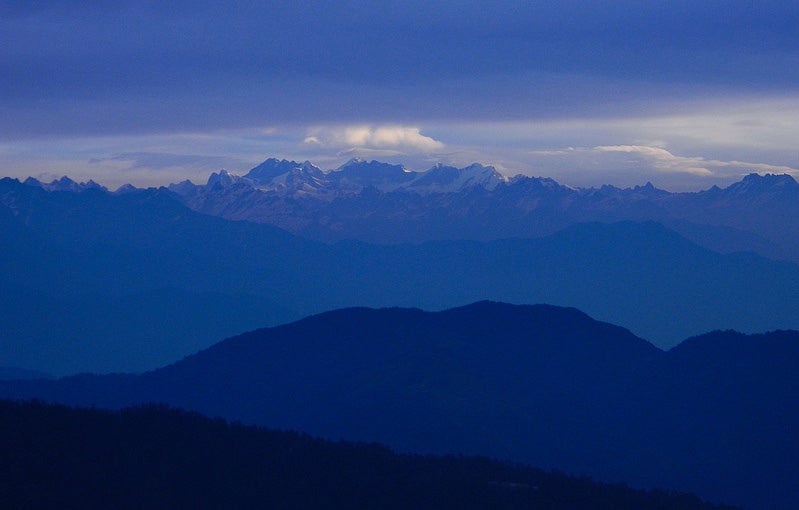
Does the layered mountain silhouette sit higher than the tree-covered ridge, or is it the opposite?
the tree-covered ridge

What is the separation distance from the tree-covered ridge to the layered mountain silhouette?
135 feet

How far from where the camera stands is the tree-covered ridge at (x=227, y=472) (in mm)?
85438

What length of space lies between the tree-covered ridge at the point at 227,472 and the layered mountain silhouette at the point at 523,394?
4102 centimetres

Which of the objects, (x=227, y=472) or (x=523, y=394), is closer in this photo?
(x=227, y=472)

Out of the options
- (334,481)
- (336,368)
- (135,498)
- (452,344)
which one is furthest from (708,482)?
(135,498)

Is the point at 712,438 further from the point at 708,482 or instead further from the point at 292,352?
the point at 292,352

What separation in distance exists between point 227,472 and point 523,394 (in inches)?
3205

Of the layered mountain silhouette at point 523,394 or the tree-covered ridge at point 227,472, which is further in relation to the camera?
the layered mountain silhouette at point 523,394

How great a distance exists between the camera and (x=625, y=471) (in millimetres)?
151250

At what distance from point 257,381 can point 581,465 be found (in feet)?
195

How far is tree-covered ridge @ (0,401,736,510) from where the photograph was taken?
8544cm

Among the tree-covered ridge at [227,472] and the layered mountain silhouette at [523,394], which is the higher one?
the tree-covered ridge at [227,472]

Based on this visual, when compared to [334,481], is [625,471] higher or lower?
lower

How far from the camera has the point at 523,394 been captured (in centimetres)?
17038
